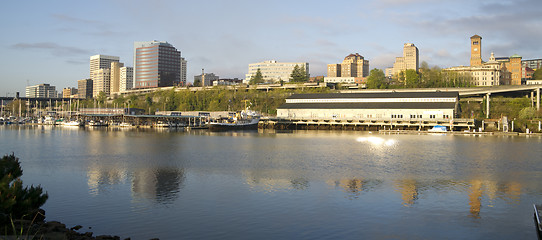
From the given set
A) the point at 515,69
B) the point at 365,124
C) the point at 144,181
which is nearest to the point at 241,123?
the point at 365,124

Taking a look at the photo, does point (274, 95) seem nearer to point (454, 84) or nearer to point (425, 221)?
point (454, 84)

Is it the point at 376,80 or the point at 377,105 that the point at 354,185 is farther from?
the point at 376,80

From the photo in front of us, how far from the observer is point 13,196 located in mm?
14367

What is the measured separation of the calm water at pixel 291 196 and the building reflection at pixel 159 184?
0.21 feet

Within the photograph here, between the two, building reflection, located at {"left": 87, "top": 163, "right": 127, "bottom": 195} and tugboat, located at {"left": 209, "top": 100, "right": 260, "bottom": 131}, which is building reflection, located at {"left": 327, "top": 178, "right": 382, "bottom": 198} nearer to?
building reflection, located at {"left": 87, "top": 163, "right": 127, "bottom": 195}

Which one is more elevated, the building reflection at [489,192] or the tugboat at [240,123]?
the tugboat at [240,123]

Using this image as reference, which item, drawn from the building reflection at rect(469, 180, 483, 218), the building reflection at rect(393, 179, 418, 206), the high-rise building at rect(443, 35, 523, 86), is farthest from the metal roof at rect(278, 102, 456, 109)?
the building reflection at rect(393, 179, 418, 206)

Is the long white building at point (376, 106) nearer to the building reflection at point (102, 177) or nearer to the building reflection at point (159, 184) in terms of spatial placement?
the building reflection at point (159, 184)

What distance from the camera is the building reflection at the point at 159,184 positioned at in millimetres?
23453

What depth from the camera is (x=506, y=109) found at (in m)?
105

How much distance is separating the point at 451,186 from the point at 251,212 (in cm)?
1392

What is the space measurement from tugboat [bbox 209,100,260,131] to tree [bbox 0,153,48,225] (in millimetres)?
91577

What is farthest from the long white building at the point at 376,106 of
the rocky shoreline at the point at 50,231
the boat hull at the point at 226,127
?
the rocky shoreline at the point at 50,231

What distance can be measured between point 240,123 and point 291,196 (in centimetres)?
9143
